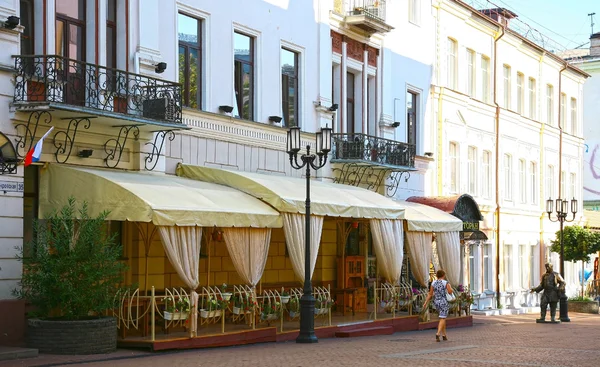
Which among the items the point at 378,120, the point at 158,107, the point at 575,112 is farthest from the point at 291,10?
the point at 575,112

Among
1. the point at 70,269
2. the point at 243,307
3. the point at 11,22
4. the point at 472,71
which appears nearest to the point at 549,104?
the point at 472,71

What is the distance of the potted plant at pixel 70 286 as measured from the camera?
57.0 feet

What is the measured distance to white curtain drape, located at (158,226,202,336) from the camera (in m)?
18.9

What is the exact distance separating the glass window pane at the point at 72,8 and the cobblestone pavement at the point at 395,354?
657 cm

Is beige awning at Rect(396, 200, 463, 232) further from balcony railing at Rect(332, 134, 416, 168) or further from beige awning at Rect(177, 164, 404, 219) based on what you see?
balcony railing at Rect(332, 134, 416, 168)

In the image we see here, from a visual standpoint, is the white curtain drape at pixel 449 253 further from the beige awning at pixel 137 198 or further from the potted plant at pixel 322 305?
the beige awning at pixel 137 198

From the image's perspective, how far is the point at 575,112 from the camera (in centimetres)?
5081

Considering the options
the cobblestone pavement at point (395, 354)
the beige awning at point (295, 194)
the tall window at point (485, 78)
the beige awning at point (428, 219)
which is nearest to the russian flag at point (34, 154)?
the cobblestone pavement at point (395, 354)

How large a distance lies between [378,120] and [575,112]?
72.5 feet

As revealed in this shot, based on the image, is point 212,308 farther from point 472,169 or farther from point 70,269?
point 472,169

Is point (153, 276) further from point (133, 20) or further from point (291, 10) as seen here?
point (291, 10)

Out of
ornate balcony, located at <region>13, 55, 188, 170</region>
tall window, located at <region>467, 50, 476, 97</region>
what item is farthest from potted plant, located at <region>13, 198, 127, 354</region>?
tall window, located at <region>467, 50, 476, 97</region>

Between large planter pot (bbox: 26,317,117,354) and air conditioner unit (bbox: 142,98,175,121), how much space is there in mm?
4792

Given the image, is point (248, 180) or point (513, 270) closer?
point (248, 180)
